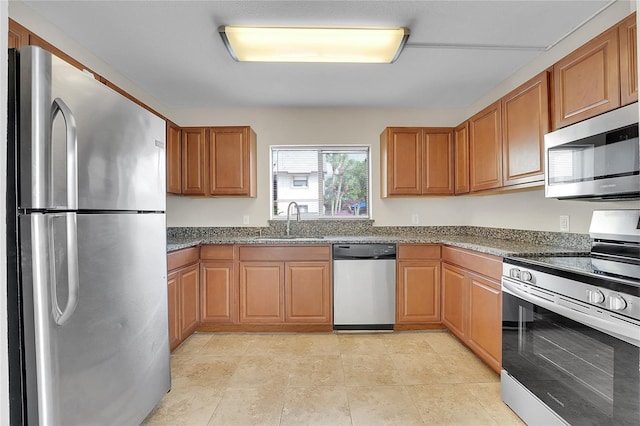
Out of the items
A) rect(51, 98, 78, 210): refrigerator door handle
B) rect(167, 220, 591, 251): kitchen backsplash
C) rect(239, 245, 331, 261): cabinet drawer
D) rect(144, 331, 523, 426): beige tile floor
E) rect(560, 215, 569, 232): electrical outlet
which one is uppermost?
rect(51, 98, 78, 210): refrigerator door handle

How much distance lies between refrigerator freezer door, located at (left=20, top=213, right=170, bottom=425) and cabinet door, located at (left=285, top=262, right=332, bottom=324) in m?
1.28

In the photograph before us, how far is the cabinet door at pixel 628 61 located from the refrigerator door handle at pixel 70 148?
7.96 feet

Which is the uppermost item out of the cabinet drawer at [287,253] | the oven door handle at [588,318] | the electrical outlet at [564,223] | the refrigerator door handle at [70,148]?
the refrigerator door handle at [70,148]

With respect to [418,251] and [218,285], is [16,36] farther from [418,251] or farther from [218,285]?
[418,251]

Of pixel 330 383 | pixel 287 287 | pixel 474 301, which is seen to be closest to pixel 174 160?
pixel 287 287

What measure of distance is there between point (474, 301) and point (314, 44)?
7.48 feet

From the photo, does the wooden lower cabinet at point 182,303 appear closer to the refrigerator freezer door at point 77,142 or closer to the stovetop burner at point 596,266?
the refrigerator freezer door at point 77,142

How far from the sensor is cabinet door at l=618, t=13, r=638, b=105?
4.64ft

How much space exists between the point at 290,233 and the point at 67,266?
2.47 m

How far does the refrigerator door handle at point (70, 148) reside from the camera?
42.2 inches

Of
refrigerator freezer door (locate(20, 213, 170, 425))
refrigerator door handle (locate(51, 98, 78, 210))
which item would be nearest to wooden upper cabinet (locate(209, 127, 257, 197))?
refrigerator freezer door (locate(20, 213, 170, 425))

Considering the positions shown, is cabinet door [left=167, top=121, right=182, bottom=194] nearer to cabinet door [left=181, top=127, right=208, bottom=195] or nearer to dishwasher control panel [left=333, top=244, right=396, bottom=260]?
cabinet door [left=181, top=127, right=208, bottom=195]

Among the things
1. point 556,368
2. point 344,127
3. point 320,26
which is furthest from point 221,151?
point 556,368

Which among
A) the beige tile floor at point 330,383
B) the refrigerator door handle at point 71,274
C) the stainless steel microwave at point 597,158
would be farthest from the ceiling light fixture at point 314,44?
the beige tile floor at point 330,383
